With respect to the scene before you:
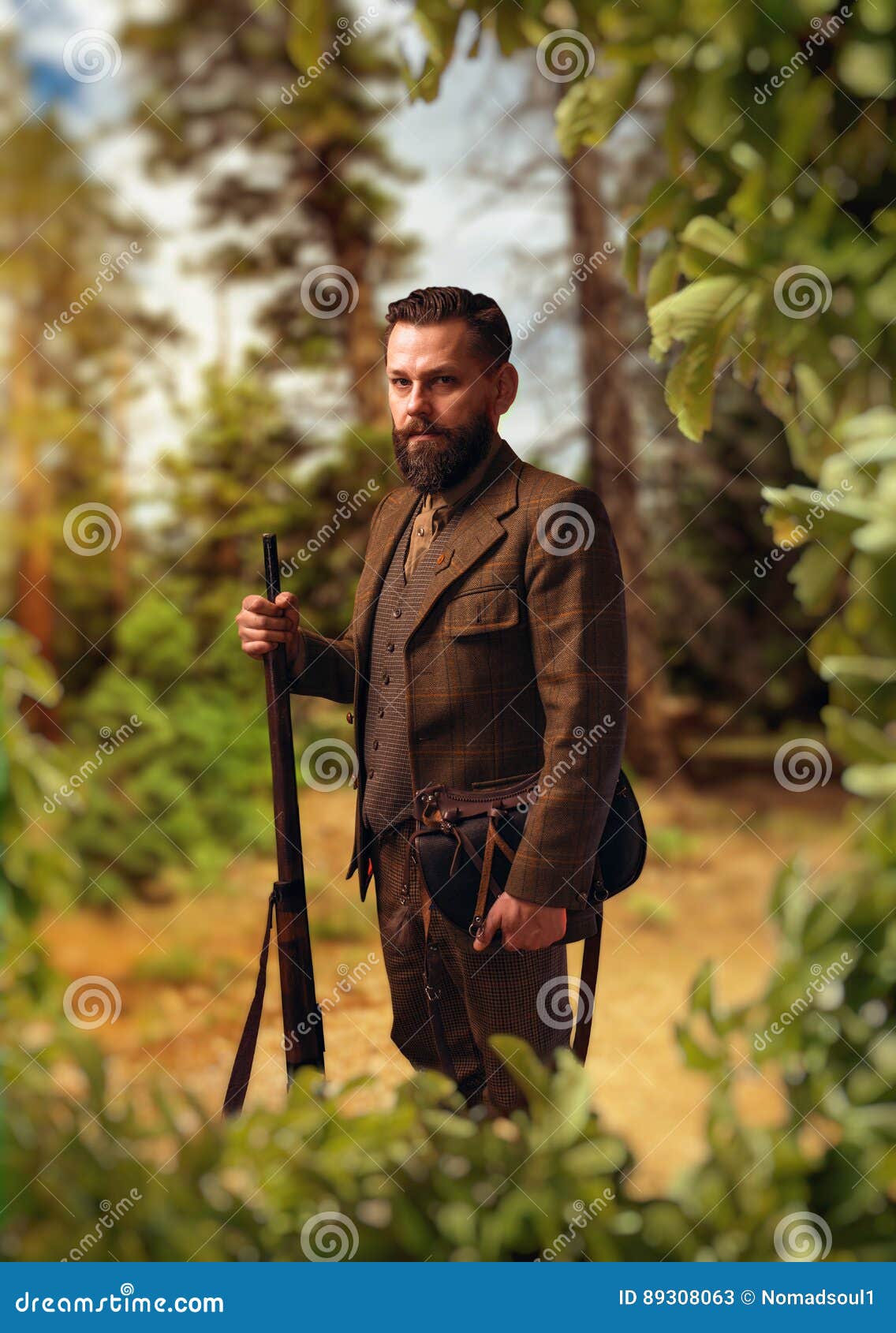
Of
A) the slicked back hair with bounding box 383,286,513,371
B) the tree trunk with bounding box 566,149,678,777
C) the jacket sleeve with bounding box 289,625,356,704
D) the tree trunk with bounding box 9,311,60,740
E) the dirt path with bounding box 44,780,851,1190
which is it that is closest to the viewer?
the slicked back hair with bounding box 383,286,513,371

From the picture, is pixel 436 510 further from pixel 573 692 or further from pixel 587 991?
pixel 587 991

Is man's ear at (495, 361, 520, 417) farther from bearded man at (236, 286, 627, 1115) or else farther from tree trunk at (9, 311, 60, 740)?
tree trunk at (9, 311, 60, 740)

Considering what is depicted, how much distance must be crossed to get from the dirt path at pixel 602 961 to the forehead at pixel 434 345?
1.74 meters

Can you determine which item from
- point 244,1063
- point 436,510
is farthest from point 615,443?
point 244,1063

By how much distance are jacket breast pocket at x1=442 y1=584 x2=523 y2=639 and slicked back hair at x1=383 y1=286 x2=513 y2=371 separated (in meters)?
0.31

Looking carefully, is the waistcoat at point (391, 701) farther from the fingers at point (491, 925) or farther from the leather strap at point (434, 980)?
the fingers at point (491, 925)

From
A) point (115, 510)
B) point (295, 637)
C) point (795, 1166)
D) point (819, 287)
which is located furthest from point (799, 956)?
point (115, 510)

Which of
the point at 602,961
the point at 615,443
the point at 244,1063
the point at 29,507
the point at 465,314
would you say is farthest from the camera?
the point at 615,443

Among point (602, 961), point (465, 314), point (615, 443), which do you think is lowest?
point (602, 961)

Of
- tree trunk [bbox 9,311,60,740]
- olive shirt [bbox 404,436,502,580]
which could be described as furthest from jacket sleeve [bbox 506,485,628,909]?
tree trunk [bbox 9,311,60,740]

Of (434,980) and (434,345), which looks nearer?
(434,345)

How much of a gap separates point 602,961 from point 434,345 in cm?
334

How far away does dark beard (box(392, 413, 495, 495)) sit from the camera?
173 centimetres

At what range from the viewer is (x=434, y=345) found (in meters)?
1.69
